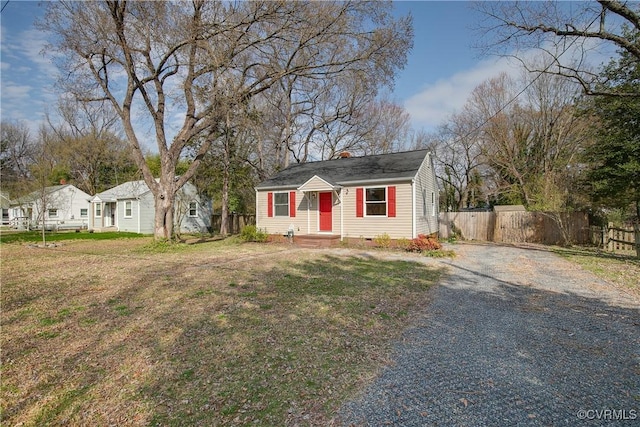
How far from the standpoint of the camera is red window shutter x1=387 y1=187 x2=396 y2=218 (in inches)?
531

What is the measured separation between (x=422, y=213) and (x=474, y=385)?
11873mm

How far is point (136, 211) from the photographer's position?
22797 mm

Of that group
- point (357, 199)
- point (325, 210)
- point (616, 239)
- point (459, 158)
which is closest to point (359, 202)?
point (357, 199)

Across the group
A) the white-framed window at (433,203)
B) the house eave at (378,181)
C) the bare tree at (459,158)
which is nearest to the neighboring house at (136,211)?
the house eave at (378,181)

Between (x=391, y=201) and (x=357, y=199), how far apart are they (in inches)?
60.8

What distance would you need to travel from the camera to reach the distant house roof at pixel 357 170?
45.3 feet

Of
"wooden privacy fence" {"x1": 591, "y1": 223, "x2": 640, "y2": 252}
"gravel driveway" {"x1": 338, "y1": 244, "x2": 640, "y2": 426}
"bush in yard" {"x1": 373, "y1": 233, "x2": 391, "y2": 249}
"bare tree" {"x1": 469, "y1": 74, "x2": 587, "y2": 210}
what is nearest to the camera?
"gravel driveway" {"x1": 338, "y1": 244, "x2": 640, "y2": 426}

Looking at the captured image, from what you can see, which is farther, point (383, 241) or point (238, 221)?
point (238, 221)

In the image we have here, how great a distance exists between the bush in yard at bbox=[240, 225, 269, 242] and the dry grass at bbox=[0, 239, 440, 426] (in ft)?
26.2

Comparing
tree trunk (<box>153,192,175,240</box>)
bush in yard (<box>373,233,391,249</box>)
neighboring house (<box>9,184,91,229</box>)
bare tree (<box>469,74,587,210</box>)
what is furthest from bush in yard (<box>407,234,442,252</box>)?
neighboring house (<box>9,184,91,229</box>)

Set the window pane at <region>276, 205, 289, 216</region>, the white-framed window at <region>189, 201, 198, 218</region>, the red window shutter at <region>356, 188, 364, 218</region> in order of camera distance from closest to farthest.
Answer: the red window shutter at <region>356, 188, 364, 218</region> → the window pane at <region>276, 205, 289, 216</region> → the white-framed window at <region>189, 201, 198, 218</region>

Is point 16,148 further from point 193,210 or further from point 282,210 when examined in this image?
point 282,210

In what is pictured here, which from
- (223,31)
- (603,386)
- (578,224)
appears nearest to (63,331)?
(603,386)

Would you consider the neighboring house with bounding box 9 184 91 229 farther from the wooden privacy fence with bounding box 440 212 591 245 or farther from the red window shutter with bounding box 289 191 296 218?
the wooden privacy fence with bounding box 440 212 591 245
